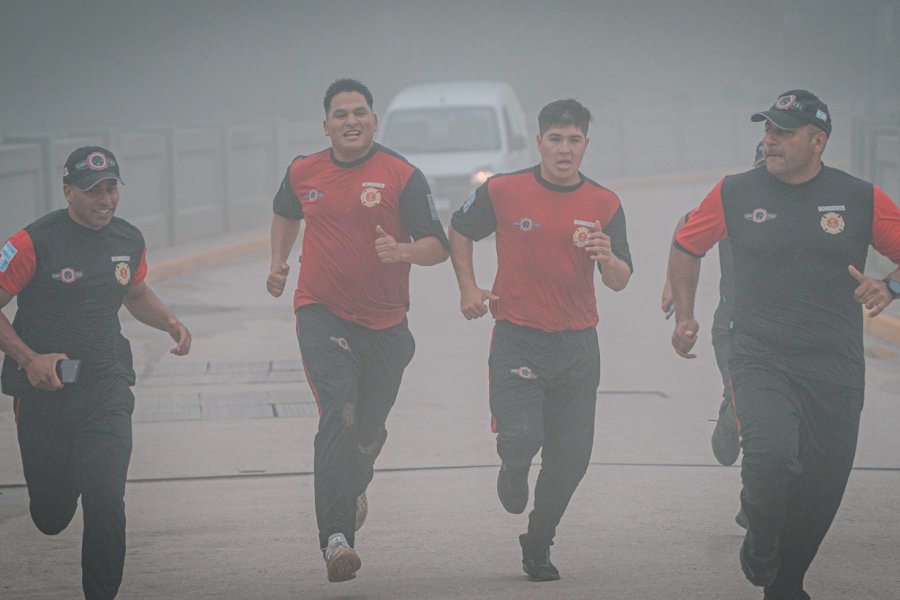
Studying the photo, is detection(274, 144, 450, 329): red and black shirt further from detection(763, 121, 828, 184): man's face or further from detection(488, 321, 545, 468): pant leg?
detection(763, 121, 828, 184): man's face

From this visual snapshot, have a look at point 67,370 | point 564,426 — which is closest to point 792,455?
point 564,426

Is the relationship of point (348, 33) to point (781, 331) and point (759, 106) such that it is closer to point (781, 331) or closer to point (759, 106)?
point (759, 106)

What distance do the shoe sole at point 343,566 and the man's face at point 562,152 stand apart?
1766mm

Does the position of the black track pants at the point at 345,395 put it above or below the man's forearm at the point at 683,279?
below

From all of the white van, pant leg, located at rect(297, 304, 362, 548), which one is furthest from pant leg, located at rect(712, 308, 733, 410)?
the white van

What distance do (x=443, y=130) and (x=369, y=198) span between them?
17.1m

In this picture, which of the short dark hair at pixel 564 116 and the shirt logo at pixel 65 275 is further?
the short dark hair at pixel 564 116

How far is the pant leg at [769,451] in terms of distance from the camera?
5676mm

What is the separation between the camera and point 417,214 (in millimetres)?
6855

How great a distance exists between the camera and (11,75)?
39.5 metres

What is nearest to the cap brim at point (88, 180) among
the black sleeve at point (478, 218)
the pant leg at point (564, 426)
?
the black sleeve at point (478, 218)

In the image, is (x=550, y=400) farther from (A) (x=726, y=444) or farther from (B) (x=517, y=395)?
(A) (x=726, y=444)

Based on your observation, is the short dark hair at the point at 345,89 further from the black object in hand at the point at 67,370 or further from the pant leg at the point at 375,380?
the black object in hand at the point at 67,370

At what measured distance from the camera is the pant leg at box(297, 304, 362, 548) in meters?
6.25
